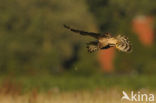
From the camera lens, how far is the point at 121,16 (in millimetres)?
15555

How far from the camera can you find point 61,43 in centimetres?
3186

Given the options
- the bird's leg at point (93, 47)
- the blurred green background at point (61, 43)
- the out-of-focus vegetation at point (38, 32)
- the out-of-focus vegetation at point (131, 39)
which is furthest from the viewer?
the out-of-focus vegetation at point (38, 32)

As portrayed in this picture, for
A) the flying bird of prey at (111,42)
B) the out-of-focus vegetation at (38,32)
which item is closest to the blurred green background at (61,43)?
the out-of-focus vegetation at (38,32)

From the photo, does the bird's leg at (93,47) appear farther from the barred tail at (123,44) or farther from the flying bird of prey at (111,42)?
the barred tail at (123,44)

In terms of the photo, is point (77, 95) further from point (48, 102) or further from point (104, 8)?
point (104, 8)

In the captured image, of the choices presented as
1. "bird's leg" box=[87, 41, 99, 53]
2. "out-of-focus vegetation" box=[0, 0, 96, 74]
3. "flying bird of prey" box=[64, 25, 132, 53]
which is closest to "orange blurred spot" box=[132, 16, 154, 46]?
"out-of-focus vegetation" box=[0, 0, 96, 74]

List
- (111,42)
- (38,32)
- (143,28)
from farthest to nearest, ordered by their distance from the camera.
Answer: (143,28), (38,32), (111,42)

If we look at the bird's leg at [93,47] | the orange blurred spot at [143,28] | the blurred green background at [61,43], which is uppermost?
the orange blurred spot at [143,28]

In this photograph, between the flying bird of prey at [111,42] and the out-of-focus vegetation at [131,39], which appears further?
the out-of-focus vegetation at [131,39]

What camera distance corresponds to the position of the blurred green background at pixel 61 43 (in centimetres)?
1719

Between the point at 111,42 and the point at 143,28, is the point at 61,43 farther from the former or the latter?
the point at 143,28

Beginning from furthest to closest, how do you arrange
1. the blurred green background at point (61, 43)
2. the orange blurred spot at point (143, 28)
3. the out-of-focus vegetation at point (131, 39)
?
the orange blurred spot at point (143, 28)
the blurred green background at point (61, 43)
the out-of-focus vegetation at point (131, 39)

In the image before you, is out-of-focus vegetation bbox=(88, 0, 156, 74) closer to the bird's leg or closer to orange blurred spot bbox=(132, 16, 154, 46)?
the bird's leg

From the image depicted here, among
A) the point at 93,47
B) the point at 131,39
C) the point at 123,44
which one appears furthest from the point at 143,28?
the point at 123,44
